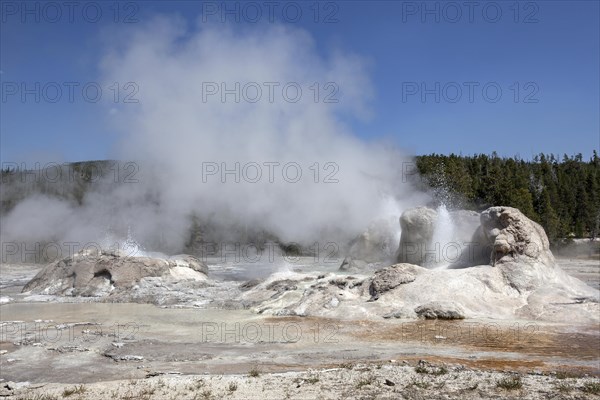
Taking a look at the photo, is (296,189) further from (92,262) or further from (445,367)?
(445,367)

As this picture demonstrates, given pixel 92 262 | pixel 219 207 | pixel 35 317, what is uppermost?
pixel 219 207

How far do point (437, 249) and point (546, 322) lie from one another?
10.2 meters

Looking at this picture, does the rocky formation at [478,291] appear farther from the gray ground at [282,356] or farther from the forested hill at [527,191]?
the forested hill at [527,191]

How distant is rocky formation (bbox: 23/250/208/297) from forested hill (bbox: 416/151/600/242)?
83.1 ft

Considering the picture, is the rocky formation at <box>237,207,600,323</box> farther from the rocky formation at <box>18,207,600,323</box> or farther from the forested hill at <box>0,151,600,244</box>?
the forested hill at <box>0,151,600,244</box>

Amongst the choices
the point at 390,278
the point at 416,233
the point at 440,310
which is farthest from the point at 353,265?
the point at 440,310

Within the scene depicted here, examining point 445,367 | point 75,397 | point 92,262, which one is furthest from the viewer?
point 92,262

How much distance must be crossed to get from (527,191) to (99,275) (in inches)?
1560

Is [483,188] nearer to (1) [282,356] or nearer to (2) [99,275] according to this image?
(2) [99,275]

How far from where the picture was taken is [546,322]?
46.0 ft

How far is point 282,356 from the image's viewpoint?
34.6ft

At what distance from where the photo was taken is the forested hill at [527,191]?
152ft

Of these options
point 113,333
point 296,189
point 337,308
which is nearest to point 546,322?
point 337,308

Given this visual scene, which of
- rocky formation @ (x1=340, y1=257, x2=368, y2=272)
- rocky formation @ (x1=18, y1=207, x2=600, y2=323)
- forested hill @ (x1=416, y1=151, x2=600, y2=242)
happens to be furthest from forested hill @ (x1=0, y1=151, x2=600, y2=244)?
rocky formation @ (x1=18, y1=207, x2=600, y2=323)
